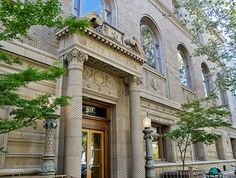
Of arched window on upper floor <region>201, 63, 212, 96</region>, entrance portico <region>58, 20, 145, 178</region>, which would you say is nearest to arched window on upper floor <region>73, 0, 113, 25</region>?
entrance portico <region>58, 20, 145, 178</region>

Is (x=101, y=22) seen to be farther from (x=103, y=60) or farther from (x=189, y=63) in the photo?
(x=189, y=63)

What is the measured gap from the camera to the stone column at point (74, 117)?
6113 millimetres

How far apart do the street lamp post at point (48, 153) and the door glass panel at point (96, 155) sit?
8.46 ft

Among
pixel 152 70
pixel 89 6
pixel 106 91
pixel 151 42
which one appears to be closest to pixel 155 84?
pixel 152 70

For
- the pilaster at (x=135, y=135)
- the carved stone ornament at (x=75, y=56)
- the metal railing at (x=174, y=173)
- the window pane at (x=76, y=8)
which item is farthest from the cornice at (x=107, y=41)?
the metal railing at (x=174, y=173)

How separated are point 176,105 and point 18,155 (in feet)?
31.2

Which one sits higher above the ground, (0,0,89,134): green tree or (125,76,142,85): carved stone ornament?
(125,76,142,85): carved stone ornament

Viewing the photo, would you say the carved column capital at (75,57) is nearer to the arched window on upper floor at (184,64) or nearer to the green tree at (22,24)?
the green tree at (22,24)

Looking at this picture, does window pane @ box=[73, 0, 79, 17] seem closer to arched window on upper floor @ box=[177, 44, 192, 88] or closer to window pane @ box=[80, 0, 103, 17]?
window pane @ box=[80, 0, 103, 17]

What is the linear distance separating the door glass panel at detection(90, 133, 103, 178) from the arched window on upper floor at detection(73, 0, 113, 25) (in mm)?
4832

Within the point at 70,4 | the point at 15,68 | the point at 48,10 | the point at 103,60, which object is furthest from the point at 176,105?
the point at 48,10

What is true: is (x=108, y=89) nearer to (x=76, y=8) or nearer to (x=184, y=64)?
(x=76, y=8)

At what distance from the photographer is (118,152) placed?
8.42 metres

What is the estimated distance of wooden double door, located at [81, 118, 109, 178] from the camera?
7.97 meters
